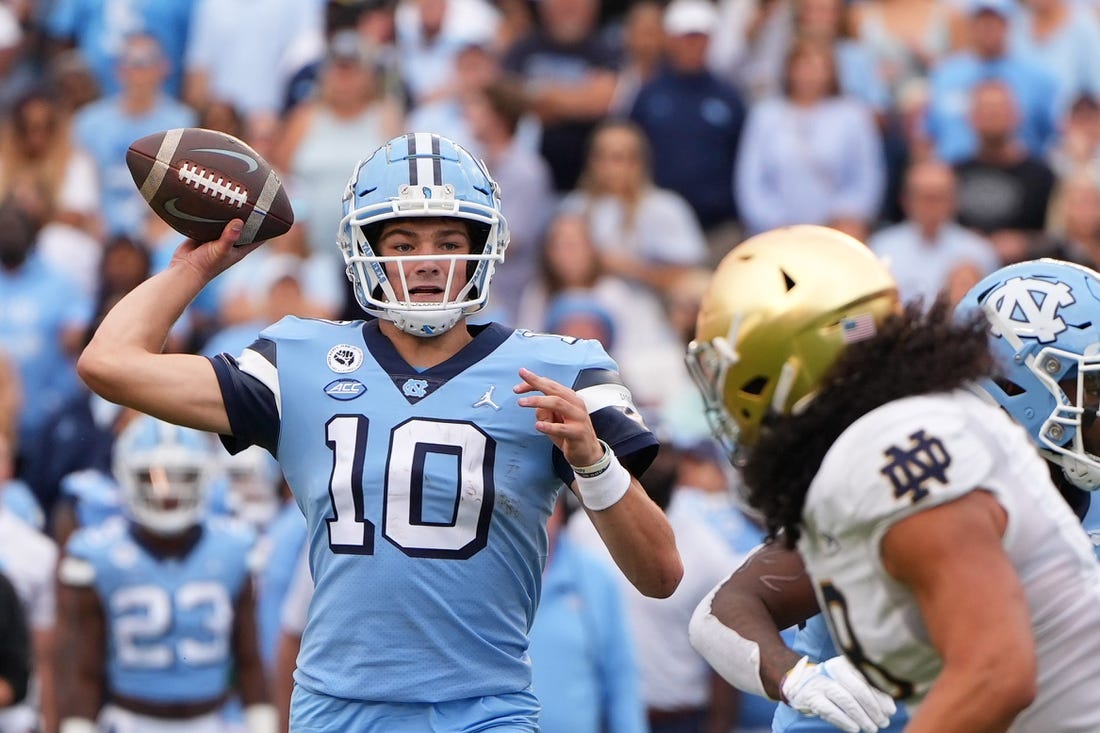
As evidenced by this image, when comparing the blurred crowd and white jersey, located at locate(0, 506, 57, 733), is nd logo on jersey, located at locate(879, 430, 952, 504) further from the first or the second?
the blurred crowd

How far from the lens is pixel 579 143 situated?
11.6 metres

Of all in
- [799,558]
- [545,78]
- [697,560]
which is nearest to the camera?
[799,558]

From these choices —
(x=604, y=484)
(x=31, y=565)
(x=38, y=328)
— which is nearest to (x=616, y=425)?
(x=604, y=484)

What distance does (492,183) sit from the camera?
4.74 meters

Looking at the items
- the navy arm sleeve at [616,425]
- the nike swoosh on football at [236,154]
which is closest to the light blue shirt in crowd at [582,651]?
the navy arm sleeve at [616,425]

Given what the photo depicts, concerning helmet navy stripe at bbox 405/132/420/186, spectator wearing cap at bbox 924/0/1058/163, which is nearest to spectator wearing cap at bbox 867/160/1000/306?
spectator wearing cap at bbox 924/0/1058/163

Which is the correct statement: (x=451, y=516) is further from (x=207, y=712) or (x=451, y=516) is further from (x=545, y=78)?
(x=545, y=78)

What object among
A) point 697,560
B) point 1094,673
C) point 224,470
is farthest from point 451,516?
point 224,470

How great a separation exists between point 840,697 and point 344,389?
1351 mm

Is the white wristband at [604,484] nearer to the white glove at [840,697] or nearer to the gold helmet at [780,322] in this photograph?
the gold helmet at [780,322]

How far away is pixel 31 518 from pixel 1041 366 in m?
5.50

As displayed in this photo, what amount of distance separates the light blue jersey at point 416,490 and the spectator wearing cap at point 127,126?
7.16 metres

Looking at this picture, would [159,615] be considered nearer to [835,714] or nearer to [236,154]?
[236,154]

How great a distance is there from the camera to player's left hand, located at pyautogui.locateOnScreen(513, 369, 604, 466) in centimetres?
408
